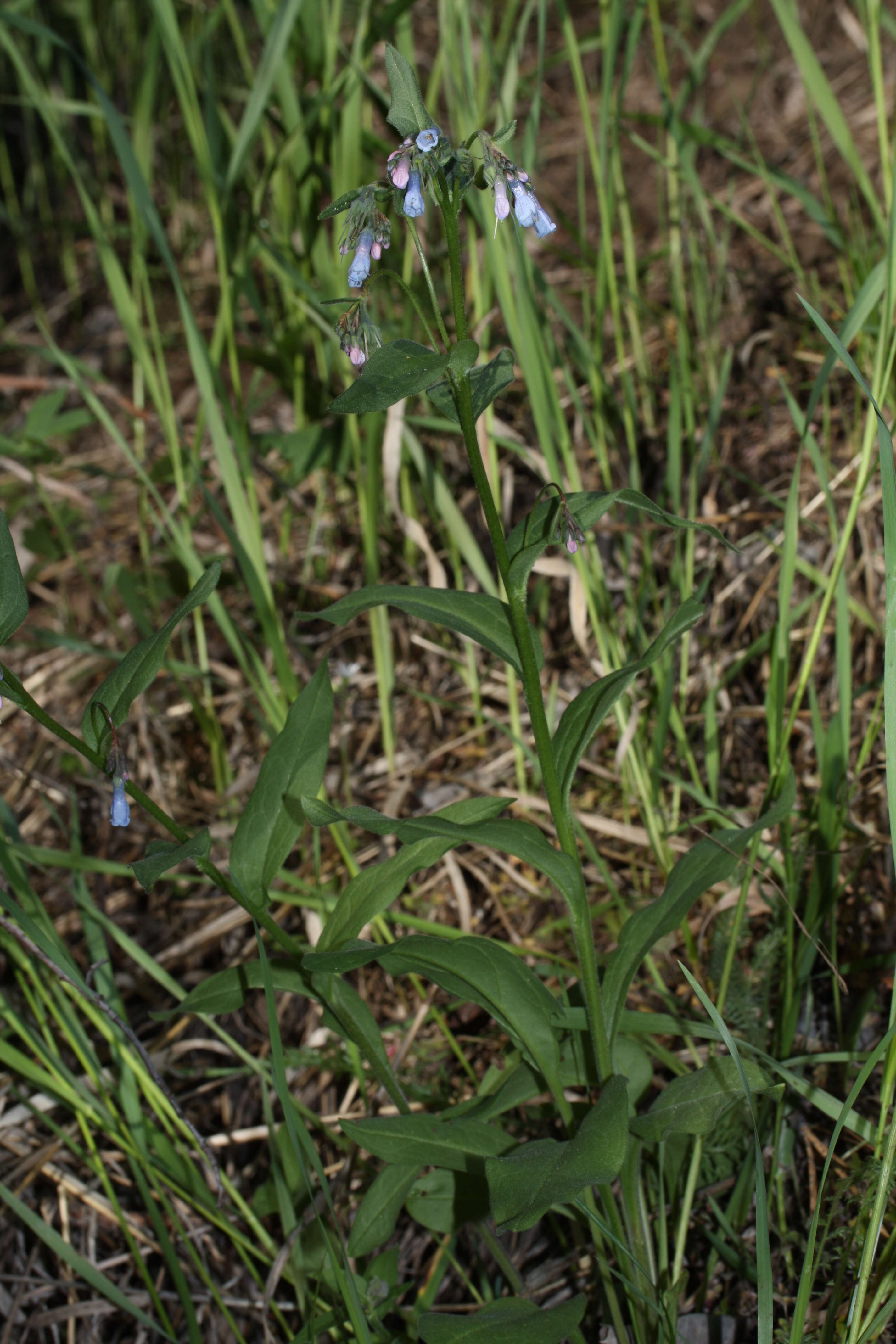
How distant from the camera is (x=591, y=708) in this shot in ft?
4.71

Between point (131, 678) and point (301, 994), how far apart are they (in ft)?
1.75

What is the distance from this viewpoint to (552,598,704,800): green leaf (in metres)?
1.40

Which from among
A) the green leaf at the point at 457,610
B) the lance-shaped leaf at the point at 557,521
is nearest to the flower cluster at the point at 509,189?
the lance-shaped leaf at the point at 557,521

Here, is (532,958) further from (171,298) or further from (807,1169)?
(171,298)

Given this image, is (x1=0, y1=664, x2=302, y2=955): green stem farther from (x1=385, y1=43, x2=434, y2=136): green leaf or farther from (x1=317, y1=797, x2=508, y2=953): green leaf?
(x1=385, y1=43, x2=434, y2=136): green leaf

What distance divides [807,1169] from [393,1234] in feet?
2.32

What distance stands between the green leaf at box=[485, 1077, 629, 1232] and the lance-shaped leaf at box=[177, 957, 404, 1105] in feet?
1.00

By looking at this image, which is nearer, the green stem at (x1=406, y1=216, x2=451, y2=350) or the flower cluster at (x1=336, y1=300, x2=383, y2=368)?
the green stem at (x1=406, y1=216, x2=451, y2=350)

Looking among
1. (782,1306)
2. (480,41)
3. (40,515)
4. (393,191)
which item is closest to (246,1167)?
(782,1306)

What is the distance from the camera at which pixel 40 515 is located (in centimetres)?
333

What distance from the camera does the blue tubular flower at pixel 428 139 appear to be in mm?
1166

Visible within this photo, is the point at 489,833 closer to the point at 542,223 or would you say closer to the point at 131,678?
Answer: the point at 131,678

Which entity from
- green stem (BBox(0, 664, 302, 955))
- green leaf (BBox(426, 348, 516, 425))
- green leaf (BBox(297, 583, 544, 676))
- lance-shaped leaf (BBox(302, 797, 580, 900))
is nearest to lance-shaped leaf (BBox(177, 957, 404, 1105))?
A: green stem (BBox(0, 664, 302, 955))

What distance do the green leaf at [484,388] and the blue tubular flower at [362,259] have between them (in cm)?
15
